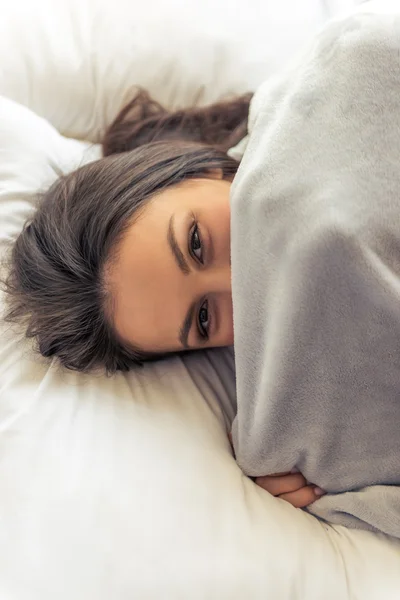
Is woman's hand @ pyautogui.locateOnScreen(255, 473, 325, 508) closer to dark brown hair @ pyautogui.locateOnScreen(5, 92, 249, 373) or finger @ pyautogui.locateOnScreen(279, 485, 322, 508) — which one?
finger @ pyautogui.locateOnScreen(279, 485, 322, 508)

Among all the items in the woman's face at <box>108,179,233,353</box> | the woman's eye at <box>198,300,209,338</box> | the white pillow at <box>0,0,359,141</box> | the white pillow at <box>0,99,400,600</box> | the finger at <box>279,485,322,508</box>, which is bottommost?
the finger at <box>279,485,322,508</box>

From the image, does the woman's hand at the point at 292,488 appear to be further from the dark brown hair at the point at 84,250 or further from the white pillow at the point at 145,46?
the white pillow at the point at 145,46

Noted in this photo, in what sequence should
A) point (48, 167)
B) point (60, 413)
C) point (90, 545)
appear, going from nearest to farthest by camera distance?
point (90, 545) → point (60, 413) → point (48, 167)

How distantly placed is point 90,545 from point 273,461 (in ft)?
0.84

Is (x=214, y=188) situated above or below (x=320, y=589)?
above

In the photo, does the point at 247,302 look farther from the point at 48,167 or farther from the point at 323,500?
the point at 48,167

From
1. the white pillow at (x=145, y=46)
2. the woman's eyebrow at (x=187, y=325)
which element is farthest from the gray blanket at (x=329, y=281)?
the white pillow at (x=145, y=46)

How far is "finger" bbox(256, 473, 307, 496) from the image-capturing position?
0.80 meters

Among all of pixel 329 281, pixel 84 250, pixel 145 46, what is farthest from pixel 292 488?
pixel 145 46

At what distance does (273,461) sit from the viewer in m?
0.77

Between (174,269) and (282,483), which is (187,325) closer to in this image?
(174,269)

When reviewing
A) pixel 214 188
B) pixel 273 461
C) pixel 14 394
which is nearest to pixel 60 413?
pixel 14 394

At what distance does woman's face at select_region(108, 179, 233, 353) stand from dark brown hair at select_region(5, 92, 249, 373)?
29 millimetres

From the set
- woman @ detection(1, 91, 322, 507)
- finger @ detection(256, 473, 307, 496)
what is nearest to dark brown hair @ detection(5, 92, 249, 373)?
woman @ detection(1, 91, 322, 507)
